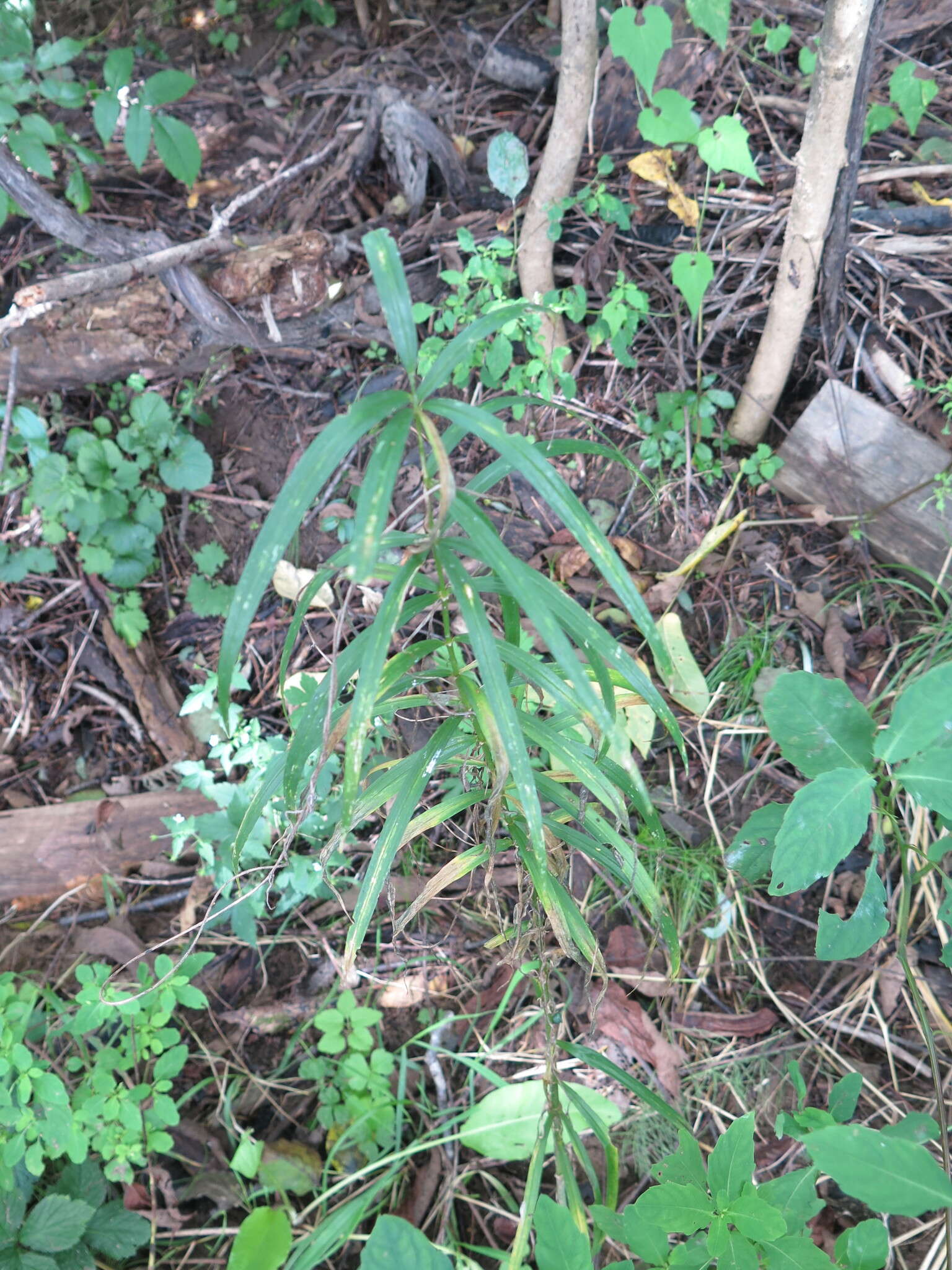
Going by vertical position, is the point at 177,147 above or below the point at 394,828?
above

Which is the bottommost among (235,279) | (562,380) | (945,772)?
(945,772)

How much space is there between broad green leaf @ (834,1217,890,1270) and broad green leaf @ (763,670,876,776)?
0.58 metres

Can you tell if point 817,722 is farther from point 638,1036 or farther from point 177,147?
point 177,147

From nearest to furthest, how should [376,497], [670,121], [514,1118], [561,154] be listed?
[376,497] < [514,1118] < [670,121] < [561,154]

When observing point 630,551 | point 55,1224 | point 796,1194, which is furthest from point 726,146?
point 55,1224

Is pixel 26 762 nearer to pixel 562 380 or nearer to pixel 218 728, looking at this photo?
pixel 218 728

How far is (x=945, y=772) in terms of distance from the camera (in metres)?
1.08

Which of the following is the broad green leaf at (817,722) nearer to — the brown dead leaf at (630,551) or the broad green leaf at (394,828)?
the broad green leaf at (394,828)

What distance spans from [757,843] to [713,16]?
70.0 inches

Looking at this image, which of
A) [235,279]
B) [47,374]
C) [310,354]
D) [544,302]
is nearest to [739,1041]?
[544,302]

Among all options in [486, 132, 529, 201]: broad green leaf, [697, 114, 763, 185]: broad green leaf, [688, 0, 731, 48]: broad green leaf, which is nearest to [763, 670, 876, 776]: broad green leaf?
[697, 114, 763, 185]: broad green leaf

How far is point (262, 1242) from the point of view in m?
1.45

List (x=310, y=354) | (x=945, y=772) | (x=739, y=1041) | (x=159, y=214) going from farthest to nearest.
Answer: (x=159, y=214)
(x=310, y=354)
(x=739, y=1041)
(x=945, y=772)

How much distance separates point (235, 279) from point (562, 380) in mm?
1037
